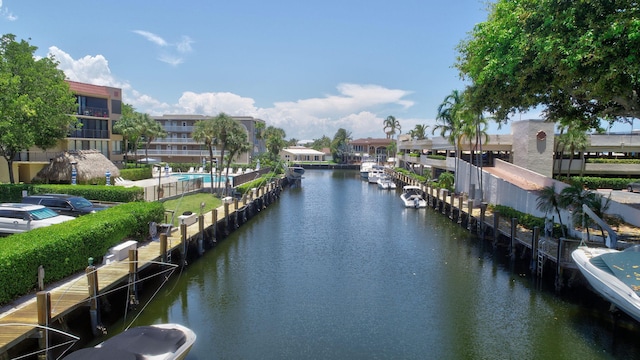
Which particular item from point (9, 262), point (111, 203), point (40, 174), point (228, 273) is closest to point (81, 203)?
point (111, 203)

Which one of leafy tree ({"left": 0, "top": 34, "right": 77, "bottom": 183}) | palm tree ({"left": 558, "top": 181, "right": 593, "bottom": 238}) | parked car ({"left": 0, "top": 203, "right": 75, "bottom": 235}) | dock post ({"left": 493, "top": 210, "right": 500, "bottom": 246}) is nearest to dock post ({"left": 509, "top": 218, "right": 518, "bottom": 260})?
dock post ({"left": 493, "top": 210, "right": 500, "bottom": 246})

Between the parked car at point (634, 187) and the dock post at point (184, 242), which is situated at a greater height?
the parked car at point (634, 187)

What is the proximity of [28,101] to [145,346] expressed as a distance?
2514cm

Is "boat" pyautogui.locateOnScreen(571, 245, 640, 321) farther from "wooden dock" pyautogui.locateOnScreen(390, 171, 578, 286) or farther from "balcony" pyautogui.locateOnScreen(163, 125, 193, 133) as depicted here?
"balcony" pyautogui.locateOnScreen(163, 125, 193, 133)

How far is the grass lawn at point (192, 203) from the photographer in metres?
33.7

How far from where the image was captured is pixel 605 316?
57.7 ft

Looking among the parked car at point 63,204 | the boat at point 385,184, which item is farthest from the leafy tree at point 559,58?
the boat at point 385,184

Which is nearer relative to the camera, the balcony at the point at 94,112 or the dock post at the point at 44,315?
the dock post at the point at 44,315

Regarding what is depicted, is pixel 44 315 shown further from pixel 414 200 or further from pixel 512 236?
pixel 414 200

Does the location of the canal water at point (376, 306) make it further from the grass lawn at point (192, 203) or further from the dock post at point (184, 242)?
the grass lawn at point (192, 203)

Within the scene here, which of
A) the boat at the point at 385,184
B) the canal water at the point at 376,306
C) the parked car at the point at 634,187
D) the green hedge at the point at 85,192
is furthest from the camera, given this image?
the boat at the point at 385,184

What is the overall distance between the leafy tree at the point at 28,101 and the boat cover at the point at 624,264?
3311 cm

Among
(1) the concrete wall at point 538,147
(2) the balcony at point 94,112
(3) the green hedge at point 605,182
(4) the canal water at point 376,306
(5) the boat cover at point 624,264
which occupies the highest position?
(2) the balcony at point 94,112

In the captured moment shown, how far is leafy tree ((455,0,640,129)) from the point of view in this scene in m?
17.1
